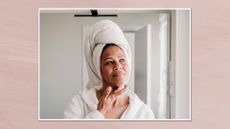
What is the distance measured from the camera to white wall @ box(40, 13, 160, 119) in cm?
126

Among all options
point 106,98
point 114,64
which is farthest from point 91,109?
point 114,64

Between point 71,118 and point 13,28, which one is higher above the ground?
point 13,28

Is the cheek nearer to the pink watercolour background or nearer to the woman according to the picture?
the woman

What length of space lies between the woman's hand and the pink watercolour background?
55 millimetres

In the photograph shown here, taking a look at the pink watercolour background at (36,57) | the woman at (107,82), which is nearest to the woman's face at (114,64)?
the woman at (107,82)

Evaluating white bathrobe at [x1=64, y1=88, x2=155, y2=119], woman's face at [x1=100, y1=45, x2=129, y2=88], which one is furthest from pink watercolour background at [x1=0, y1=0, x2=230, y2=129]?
woman's face at [x1=100, y1=45, x2=129, y2=88]

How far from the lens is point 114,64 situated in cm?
128

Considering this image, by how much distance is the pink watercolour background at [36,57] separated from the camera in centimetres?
129

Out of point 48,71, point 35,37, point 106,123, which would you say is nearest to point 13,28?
point 35,37

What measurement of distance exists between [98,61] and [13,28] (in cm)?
33

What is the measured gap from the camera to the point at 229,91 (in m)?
1.30

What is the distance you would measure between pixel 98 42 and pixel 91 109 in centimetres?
24

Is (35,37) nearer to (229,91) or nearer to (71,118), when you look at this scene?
(71,118)

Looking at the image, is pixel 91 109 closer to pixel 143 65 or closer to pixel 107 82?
pixel 107 82
